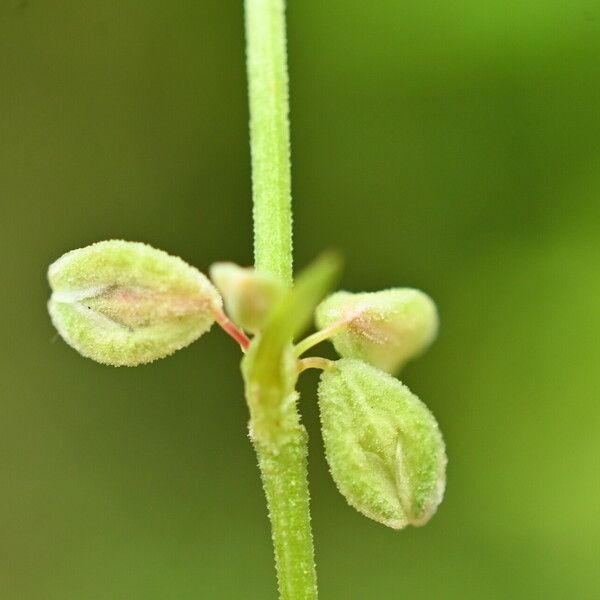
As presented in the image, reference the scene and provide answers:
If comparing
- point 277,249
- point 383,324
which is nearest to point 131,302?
point 277,249

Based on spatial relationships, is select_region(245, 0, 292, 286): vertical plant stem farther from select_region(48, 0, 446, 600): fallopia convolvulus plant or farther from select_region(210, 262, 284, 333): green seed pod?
select_region(210, 262, 284, 333): green seed pod

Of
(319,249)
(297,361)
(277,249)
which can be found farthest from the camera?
(319,249)

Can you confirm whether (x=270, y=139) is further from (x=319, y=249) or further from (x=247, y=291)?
(x=319, y=249)

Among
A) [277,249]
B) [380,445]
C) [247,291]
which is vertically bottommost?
[380,445]

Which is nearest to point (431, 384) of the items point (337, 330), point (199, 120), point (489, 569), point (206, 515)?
point (489, 569)

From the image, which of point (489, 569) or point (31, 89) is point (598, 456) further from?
point (31, 89)

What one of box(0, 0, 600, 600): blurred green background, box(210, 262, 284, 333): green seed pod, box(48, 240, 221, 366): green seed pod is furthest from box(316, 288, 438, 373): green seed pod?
box(0, 0, 600, 600): blurred green background

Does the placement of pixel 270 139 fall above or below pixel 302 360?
above
